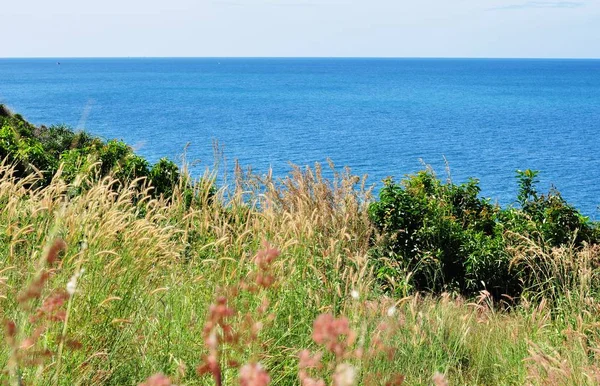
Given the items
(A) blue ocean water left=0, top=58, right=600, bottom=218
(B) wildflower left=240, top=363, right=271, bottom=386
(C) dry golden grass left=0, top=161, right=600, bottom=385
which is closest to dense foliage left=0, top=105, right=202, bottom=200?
(C) dry golden grass left=0, top=161, right=600, bottom=385

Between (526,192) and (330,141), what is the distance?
1951 inches

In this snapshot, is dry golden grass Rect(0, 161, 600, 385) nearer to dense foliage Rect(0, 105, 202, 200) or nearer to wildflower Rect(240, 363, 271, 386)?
wildflower Rect(240, 363, 271, 386)

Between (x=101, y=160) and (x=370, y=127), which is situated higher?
(x=101, y=160)

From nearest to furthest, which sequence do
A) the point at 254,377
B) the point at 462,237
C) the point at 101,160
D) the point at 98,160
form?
the point at 254,377, the point at 462,237, the point at 101,160, the point at 98,160

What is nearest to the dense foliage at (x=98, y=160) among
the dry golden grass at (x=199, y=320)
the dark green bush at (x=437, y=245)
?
the dark green bush at (x=437, y=245)

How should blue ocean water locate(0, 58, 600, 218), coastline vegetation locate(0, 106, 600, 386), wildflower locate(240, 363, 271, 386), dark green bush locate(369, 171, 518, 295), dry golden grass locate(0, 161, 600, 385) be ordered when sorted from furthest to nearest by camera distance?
blue ocean water locate(0, 58, 600, 218)
dark green bush locate(369, 171, 518, 295)
dry golden grass locate(0, 161, 600, 385)
coastline vegetation locate(0, 106, 600, 386)
wildflower locate(240, 363, 271, 386)

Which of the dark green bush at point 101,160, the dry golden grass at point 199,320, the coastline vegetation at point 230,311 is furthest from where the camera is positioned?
the dark green bush at point 101,160

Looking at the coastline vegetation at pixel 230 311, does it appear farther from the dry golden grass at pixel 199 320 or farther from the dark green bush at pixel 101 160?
the dark green bush at pixel 101 160

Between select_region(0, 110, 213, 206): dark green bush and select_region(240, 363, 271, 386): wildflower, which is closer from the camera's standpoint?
select_region(240, 363, 271, 386): wildflower

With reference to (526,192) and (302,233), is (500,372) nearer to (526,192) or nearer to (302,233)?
(302,233)

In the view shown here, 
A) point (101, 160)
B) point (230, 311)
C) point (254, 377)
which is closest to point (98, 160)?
point (101, 160)

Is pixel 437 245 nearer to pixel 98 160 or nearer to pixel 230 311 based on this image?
pixel 98 160

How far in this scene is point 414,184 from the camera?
10.8 meters

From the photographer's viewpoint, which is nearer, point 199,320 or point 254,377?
point 254,377
